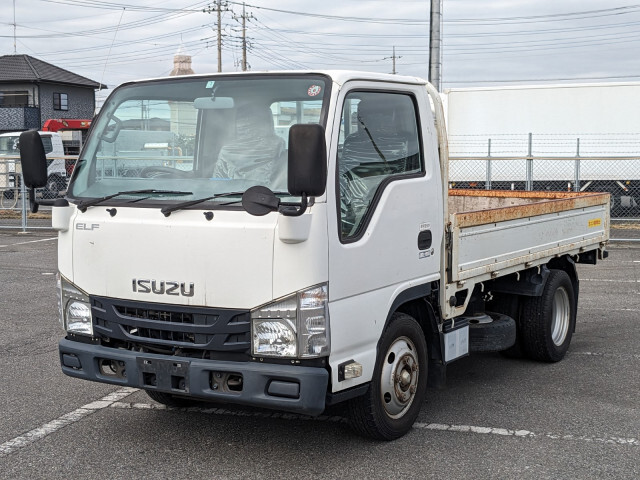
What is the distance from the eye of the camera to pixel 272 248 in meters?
4.38

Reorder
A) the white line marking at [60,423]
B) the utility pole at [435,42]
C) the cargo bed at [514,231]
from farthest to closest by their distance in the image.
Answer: the utility pole at [435,42] → the cargo bed at [514,231] → the white line marking at [60,423]

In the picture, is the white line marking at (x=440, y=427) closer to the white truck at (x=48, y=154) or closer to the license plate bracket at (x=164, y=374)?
the license plate bracket at (x=164, y=374)

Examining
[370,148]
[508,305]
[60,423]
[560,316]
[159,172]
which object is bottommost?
[60,423]

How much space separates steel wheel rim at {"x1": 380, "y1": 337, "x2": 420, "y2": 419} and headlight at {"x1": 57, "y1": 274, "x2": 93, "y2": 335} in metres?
1.77

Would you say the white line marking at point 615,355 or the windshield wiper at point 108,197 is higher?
the windshield wiper at point 108,197

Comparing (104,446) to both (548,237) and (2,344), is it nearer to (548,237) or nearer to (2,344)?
(2,344)

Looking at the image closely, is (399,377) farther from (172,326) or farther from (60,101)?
(60,101)

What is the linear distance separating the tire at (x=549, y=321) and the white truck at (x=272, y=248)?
1461mm

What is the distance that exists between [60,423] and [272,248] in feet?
7.28

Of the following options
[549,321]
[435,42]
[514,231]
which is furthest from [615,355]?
[435,42]

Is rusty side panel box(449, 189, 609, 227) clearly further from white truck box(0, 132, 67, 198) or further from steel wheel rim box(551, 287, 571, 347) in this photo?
white truck box(0, 132, 67, 198)

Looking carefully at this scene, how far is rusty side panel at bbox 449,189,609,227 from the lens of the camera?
5.78m

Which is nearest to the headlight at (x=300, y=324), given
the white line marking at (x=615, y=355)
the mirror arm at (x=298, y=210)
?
the mirror arm at (x=298, y=210)

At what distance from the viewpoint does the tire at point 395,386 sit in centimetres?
492
